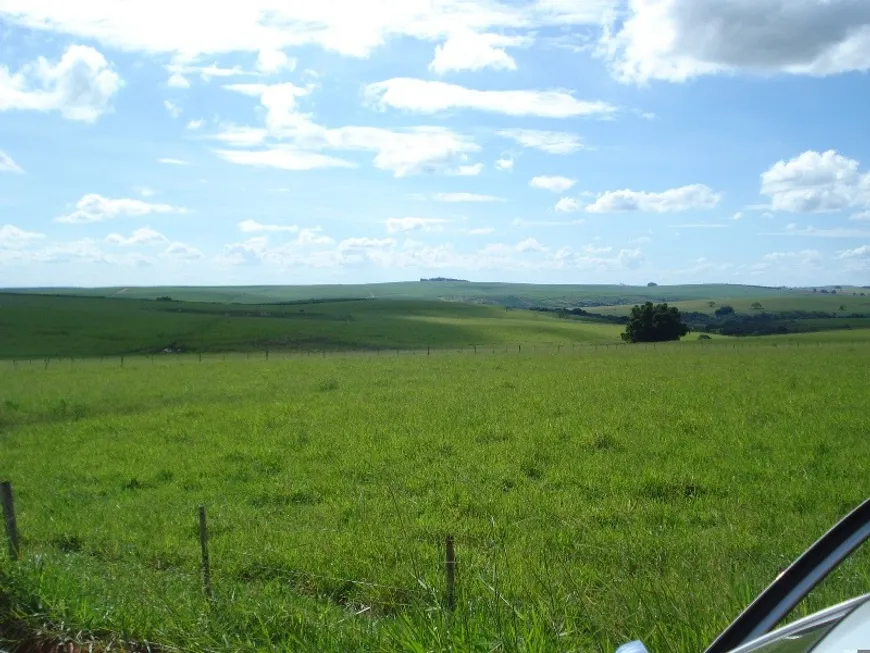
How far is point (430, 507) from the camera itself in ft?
43.9

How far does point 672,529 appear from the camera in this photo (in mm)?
11719

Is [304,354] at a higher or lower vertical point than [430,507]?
lower

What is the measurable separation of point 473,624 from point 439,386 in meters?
27.9

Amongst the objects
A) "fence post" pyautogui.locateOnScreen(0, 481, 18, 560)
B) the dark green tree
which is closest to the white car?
"fence post" pyautogui.locateOnScreen(0, 481, 18, 560)

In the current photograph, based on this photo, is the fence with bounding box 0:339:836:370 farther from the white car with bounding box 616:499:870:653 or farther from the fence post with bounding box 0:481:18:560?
the white car with bounding box 616:499:870:653

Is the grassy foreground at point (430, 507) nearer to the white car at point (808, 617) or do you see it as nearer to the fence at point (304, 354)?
the white car at point (808, 617)

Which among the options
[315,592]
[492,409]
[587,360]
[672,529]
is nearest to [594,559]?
[672,529]

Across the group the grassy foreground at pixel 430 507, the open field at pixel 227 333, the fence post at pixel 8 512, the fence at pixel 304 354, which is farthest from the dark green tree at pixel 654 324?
the fence post at pixel 8 512

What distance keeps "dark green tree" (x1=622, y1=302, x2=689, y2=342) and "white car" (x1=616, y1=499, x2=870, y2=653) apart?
86.3 meters

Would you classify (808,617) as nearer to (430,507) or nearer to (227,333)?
(430,507)

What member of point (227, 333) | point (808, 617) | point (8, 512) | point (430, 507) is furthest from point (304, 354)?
point (808, 617)

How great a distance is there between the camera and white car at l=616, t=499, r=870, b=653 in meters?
1.87

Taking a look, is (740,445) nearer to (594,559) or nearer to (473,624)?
(594,559)

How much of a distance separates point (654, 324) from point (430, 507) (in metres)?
77.0
